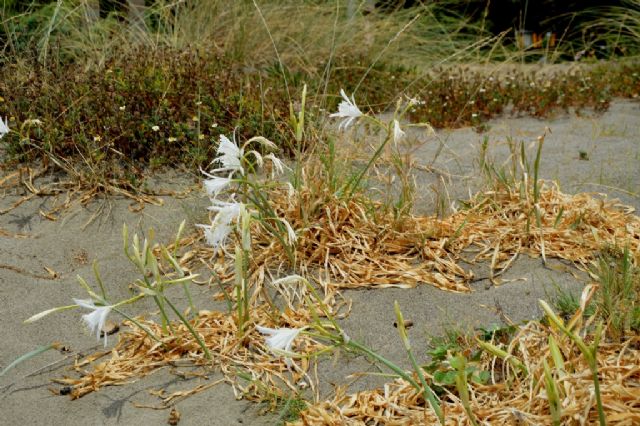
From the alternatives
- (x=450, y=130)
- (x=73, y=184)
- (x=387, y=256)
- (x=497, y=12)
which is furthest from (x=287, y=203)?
(x=497, y=12)

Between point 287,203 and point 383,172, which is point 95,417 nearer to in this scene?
point 287,203

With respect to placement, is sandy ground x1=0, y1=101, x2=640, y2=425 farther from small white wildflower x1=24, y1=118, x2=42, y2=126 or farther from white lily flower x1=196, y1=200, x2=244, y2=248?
white lily flower x1=196, y1=200, x2=244, y2=248

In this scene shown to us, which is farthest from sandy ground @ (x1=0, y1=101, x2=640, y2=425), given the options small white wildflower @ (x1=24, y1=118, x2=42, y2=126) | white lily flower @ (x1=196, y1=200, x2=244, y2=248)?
white lily flower @ (x1=196, y1=200, x2=244, y2=248)

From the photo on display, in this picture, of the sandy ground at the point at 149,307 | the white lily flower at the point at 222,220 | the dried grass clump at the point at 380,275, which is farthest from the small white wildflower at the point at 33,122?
the white lily flower at the point at 222,220

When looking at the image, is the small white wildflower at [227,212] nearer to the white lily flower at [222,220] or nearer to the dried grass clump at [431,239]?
the white lily flower at [222,220]

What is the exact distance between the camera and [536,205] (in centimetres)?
347

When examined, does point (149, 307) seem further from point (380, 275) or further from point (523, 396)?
point (523, 396)

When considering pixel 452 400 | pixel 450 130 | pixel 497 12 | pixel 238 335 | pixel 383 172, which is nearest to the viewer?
pixel 452 400

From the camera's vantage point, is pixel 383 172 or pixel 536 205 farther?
pixel 383 172

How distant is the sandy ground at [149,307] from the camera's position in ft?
8.77

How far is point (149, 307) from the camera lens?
3318 mm

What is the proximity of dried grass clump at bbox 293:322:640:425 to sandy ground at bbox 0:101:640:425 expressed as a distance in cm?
16

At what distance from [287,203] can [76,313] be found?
1.02 metres

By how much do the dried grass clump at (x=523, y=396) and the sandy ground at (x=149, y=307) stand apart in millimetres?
161
